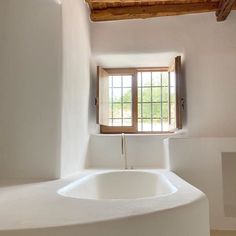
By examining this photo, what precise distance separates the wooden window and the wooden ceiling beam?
2.95ft

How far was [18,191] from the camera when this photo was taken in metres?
1.49

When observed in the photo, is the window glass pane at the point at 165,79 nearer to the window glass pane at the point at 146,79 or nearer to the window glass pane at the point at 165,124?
the window glass pane at the point at 146,79

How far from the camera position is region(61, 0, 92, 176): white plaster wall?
7.27 feet

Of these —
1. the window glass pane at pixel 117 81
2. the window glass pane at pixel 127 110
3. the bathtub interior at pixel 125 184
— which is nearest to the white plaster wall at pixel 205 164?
the bathtub interior at pixel 125 184

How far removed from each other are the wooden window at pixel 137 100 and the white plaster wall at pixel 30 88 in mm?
1565

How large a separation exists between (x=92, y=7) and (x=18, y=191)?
8.54ft

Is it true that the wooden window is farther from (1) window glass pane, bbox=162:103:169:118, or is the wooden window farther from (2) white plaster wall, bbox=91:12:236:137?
(2) white plaster wall, bbox=91:12:236:137

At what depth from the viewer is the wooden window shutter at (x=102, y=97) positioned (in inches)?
130

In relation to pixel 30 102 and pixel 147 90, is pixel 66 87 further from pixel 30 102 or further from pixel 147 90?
pixel 147 90

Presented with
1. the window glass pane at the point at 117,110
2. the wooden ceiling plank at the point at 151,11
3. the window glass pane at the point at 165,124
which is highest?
the wooden ceiling plank at the point at 151,11

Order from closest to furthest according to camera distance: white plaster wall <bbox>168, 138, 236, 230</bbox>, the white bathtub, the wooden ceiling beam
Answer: the white bathtub
white plaster wall <bbox>168, 138, 236, 230</bbox>
the wooden ceiling beam

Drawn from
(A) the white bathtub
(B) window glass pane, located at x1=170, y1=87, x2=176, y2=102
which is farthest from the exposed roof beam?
(A) the white bathtub

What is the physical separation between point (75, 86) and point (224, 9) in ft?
6.35

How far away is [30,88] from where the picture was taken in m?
2.09
